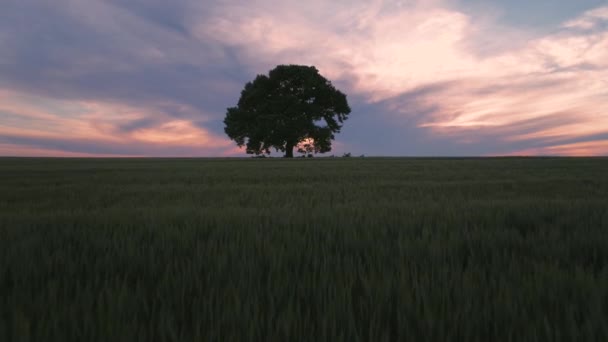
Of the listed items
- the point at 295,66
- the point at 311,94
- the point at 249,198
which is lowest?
the point at 249,198

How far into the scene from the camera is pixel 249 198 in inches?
183

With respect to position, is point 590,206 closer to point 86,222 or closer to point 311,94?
point 86,222

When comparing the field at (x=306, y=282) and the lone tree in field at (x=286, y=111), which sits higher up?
the lone tree in field at (x=286, y=111)

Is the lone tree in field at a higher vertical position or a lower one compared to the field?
higher

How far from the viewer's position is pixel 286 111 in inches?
1369

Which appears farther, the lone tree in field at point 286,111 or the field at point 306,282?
the lone tree in field at point 286,111

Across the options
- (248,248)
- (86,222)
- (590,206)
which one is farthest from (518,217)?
(86,222)

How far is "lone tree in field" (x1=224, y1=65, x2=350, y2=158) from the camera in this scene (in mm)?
33781

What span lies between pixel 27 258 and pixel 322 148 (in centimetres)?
3675

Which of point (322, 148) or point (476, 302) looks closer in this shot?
point (476, 302)

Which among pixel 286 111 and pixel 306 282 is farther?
pixel 286 111

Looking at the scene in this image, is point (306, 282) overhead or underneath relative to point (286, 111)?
underneath

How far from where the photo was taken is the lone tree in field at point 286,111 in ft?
111

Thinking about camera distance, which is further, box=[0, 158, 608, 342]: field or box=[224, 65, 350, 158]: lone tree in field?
box=[224, 65, 350, 158]: lone tree in field
